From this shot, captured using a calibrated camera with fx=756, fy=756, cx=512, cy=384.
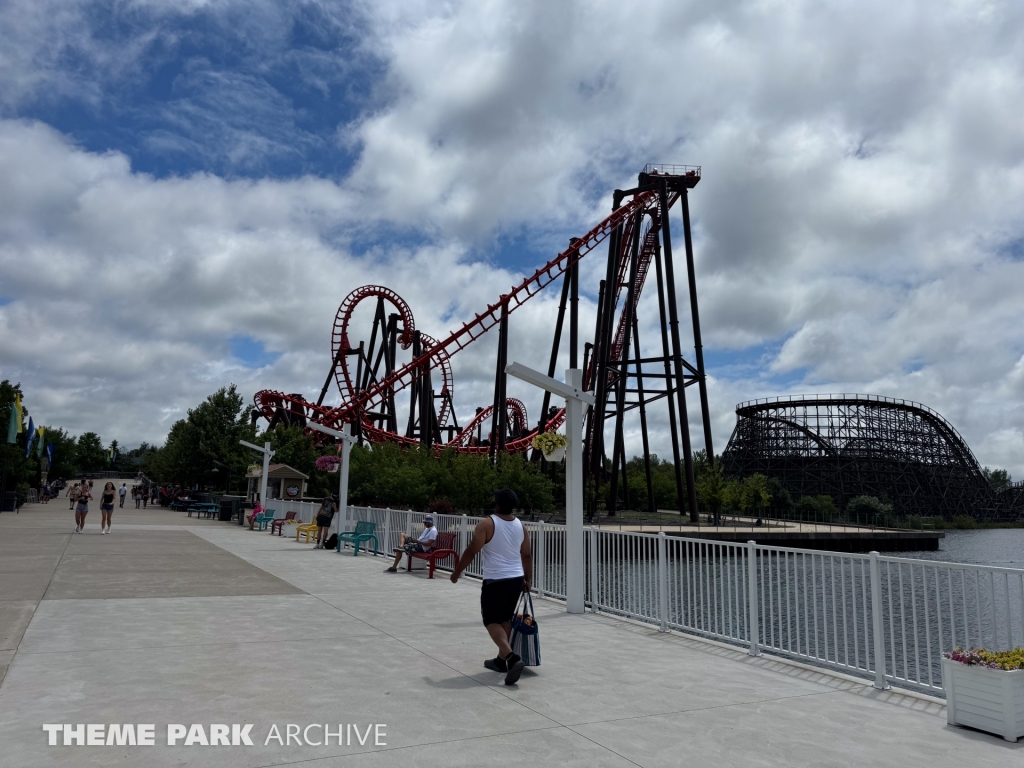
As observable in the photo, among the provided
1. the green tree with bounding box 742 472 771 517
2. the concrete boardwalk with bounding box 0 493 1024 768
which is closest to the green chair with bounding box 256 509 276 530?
the concrete boardwalk with bounding box 0 493 1024 768

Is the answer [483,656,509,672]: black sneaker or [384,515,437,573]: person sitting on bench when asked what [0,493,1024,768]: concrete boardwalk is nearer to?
[483,656,509,672]: black sneaker

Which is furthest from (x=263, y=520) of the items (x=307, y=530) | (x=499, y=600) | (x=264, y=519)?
(x=499, y=600)

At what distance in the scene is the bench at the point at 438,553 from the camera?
1098 centimetres

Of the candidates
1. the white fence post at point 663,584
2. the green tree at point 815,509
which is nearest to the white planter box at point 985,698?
the white fence post at point 663,584

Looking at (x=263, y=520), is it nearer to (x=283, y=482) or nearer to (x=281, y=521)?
(x=281, y=521)

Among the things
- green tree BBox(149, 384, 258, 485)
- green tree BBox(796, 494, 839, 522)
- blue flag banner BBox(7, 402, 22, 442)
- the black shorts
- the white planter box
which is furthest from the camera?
green tree BBox(796, 494, 839, 522)

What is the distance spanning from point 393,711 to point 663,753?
4.91ft

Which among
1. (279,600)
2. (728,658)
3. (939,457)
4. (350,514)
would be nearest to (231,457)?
(350,514)

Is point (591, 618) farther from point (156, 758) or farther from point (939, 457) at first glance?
point (939, 457)

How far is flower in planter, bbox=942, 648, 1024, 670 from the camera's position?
13.3 ft

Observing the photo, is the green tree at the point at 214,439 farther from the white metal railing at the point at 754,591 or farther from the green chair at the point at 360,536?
the white metal railing at the point at 754,591

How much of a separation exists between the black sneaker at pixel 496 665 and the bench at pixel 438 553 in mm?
5743

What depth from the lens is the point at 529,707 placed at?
4387 millimetres

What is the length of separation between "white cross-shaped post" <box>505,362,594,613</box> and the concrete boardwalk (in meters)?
0.42
